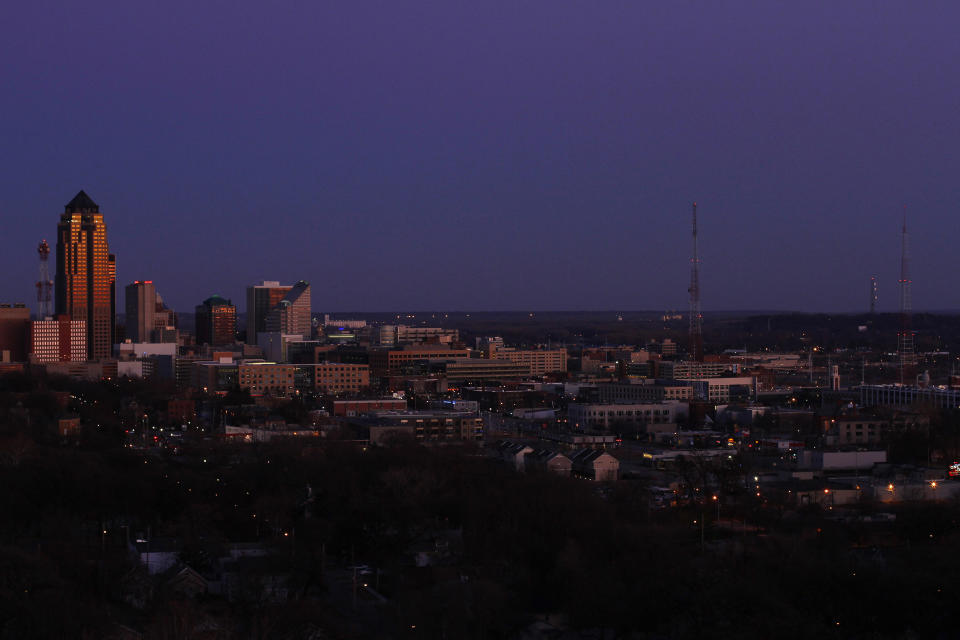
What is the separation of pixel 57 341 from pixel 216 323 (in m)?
24.7

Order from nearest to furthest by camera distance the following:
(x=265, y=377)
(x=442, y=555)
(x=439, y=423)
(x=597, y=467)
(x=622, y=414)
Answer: (x=442, y=555) < (x=597, y=467) < (x=439, y=423) < (x=622, y=414) < (x=265, y=377)

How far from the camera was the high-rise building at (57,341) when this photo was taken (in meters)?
60.1

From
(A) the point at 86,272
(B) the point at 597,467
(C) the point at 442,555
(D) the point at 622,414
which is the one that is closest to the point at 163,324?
(A) the point at 86,272

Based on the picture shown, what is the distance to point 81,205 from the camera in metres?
66.8

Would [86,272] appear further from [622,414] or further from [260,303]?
[622,414]

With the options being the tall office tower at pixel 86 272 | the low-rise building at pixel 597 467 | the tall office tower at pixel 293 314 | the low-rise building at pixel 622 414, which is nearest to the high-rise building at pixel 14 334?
the tall office tower at pixel 86 272

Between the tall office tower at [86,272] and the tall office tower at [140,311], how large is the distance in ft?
46.4

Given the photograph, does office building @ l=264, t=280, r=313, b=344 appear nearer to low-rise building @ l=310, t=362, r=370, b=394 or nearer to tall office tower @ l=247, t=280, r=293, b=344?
tall office tower @ l=247, t=280, r=293, b=344

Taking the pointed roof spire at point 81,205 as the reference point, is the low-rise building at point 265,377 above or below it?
below

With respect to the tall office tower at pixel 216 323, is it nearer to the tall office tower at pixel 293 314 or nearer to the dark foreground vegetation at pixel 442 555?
the tall office tower at pixel 293 314

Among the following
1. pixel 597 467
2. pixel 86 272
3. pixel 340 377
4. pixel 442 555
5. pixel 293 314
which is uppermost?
pixel 86 272

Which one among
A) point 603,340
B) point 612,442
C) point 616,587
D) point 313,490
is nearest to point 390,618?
point 616,587

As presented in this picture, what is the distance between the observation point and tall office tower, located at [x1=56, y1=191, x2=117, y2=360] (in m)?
65.8

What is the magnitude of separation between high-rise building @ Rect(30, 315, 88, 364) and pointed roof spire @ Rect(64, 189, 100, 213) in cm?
666
